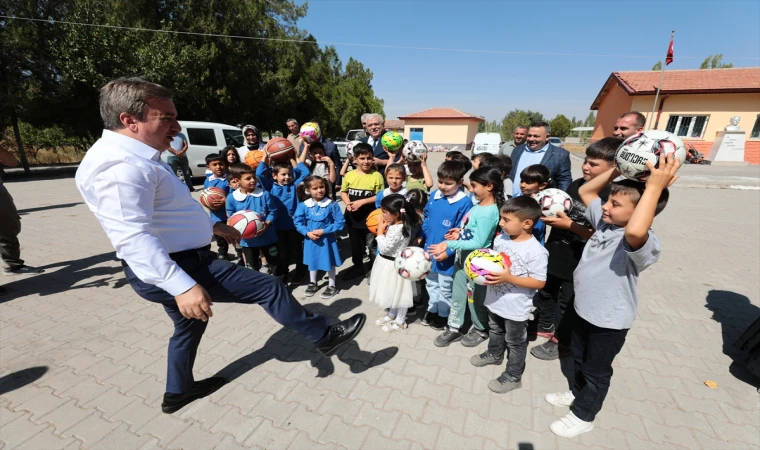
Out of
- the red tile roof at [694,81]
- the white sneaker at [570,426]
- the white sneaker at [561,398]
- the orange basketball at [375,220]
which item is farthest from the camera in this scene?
the red tile roof at [694,81]

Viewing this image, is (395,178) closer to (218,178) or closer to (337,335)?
(337,335)

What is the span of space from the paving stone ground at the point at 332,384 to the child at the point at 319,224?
0.55m

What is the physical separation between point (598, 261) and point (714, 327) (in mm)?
2940

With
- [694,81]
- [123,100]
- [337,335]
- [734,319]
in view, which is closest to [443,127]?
[694,81]

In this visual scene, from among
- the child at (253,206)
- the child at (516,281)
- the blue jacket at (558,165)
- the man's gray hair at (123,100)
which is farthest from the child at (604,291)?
the child at (253,206)

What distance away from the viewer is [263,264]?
5.16 m

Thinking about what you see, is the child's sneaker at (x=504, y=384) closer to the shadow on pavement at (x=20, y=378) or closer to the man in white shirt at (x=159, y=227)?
the man in white shirt at (x=159, y=227)

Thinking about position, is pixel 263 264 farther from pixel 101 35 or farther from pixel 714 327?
pixel 101 35

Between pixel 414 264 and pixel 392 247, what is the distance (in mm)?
432

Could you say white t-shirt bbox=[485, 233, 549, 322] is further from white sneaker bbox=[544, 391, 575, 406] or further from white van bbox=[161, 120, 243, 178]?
white van bbox=[161, 120, 243, 178]

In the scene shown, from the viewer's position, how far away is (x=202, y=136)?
12539 millimetres

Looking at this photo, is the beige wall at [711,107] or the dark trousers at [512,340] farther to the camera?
the beige wall at [711,107]

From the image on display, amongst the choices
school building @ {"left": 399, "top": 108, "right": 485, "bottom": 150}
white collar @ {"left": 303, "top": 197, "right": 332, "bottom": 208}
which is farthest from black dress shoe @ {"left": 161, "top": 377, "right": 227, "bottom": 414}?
school building @ {"left": 399, "top": 108, "right": 485, "bottom": 150}

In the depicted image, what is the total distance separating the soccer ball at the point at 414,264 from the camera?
9.52 ft
